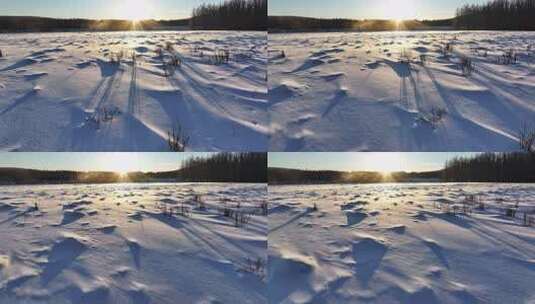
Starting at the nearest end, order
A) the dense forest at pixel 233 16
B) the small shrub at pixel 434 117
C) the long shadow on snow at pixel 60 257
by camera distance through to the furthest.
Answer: the long shadow on snow at pixel 60 257, the small shrub at pixel 434 117, the dense forest at pixel 233 16

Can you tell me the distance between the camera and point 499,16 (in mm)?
10805

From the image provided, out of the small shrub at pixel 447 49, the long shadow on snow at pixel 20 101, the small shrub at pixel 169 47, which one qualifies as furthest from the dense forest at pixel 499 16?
the long shadow on snow at pixel 20 101

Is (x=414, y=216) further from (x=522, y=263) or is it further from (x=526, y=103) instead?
(x=526, y=103)

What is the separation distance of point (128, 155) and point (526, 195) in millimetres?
6141

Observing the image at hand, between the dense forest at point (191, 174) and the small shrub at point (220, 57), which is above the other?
the small shrub at point (220, 57)

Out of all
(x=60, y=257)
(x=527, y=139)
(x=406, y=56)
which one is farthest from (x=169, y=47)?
(x=527, y=139)

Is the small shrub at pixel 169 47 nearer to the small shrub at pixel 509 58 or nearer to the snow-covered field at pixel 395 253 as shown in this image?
Result: the snow-covered field at pixel 395 253

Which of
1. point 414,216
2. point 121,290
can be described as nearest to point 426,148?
point 414,216

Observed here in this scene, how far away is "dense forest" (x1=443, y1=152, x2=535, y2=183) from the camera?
615cm

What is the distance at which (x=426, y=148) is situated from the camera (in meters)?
3.93

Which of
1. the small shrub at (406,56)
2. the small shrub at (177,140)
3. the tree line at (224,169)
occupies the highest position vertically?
the small shrub at (406,56)

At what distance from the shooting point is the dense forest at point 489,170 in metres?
6.15

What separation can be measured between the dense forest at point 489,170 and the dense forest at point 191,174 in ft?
10.4

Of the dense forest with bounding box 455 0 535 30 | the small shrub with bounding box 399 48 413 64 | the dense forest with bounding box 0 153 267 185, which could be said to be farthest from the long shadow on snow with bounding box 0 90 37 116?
the dense forest with bounding box 455 0 535 30
